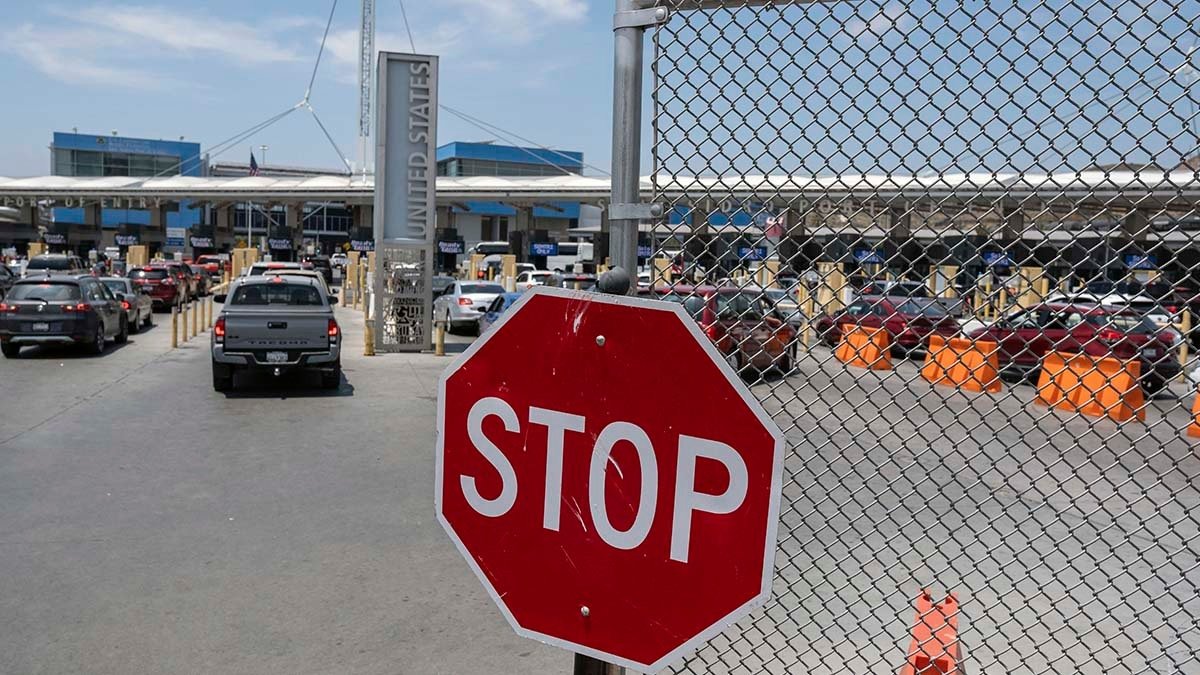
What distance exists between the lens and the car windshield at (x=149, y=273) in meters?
33.4

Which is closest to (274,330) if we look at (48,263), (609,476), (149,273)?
(609,476)

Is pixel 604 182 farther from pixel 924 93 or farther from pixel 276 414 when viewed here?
pixel 924 93

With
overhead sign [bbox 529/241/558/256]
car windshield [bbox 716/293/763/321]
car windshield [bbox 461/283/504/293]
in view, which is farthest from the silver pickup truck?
overhead sign [bbox 529/241/558/256]

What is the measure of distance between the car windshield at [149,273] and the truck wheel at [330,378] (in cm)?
2166

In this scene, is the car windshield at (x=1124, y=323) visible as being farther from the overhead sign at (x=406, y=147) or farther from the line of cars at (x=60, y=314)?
the line of cars at (x=60, y=314)

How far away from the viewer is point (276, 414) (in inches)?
498

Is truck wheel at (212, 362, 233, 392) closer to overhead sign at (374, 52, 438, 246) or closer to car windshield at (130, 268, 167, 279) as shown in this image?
overhead sign at (374, 52, 438, 246)

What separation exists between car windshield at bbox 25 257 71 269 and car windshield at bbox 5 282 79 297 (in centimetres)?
2830

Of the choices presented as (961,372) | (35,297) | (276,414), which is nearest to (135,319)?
(35,297)

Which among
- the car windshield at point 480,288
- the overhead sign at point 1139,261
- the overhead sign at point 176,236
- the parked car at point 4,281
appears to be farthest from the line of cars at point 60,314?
the overhead sign at point 176,236

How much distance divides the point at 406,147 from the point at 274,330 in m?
7.97

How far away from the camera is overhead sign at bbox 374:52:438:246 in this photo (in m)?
20.6

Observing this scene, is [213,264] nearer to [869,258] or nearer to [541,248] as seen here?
[541,248]

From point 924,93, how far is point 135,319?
25.0 metres
